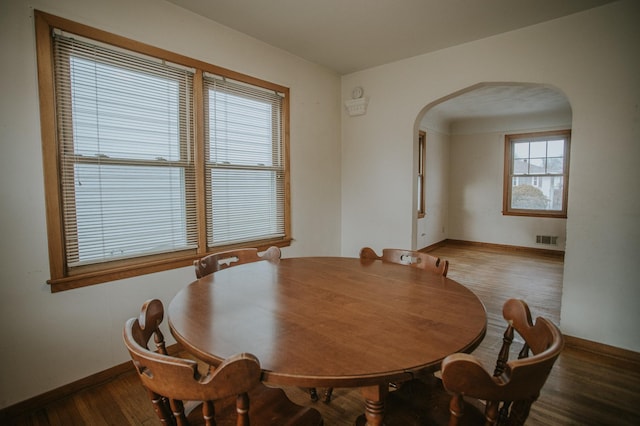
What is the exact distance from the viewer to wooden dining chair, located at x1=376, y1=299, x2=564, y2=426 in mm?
833

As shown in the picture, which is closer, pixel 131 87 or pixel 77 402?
pixel 77 402

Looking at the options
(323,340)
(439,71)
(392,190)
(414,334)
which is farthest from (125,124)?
(439,71)

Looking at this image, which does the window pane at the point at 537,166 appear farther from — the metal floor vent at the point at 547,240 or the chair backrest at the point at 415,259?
the chair backrest at the point at 415,259

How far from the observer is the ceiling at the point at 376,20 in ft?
8.00

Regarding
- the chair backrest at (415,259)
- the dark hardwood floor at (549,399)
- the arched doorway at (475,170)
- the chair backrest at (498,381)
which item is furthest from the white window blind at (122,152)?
the arched doorway at (475,170)

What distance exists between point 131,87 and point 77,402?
6.94ft

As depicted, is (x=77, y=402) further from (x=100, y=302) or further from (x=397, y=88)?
(x=397, y=88)

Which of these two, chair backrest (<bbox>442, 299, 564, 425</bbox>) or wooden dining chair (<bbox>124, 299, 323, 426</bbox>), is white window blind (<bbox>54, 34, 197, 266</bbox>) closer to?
wooden dining chair (<bbox>124, 299, 323, 426</bbox>)

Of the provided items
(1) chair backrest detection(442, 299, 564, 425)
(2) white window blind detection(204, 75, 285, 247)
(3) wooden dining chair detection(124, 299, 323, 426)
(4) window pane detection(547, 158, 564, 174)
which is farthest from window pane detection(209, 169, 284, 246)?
(4) window pane detection(547, 158, 564, 174)

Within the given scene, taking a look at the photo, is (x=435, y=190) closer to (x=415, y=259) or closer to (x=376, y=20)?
(x=376, y=20)

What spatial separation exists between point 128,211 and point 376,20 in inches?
97.6

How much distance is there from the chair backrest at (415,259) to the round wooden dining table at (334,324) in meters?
0.12

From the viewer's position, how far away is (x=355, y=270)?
6.46 feet

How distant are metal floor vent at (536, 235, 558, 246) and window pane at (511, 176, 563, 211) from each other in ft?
1.85
